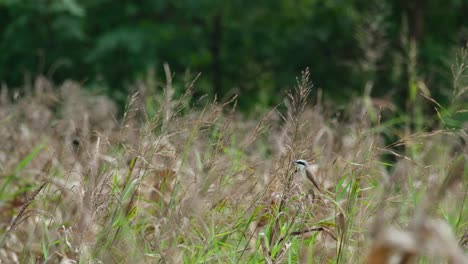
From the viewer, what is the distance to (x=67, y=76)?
14.9 metres

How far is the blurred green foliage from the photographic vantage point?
12.9 metres

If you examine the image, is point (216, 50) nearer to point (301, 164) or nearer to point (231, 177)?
point (231, 177)

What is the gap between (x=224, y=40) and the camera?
14.8m

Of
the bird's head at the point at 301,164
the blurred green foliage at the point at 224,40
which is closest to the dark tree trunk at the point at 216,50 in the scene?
the blurred green foliage at the point at 224,40

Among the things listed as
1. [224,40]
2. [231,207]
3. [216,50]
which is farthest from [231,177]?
[224,40]

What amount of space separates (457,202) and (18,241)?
1.51 metres

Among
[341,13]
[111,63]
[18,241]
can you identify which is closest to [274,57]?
[341,13]

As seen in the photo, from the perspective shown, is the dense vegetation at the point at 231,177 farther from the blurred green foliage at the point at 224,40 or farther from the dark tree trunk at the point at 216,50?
the dark tree trunk at the point at 216,50

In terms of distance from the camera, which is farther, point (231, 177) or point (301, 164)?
point (231, 177)

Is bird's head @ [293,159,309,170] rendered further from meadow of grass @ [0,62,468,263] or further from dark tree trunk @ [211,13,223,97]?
dark tree trunk @ [211,13,223,97]

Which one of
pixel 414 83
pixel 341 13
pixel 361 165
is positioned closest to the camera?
pixel 361 165

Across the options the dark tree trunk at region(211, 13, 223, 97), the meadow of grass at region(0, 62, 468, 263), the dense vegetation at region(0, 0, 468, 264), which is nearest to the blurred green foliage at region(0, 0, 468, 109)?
the dark tree trunk at region(211, 13, 223, 97)

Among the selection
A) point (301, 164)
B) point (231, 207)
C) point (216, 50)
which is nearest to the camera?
point (301, 164)

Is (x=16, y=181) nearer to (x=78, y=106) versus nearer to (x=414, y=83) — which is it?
(x=78, y=106)
